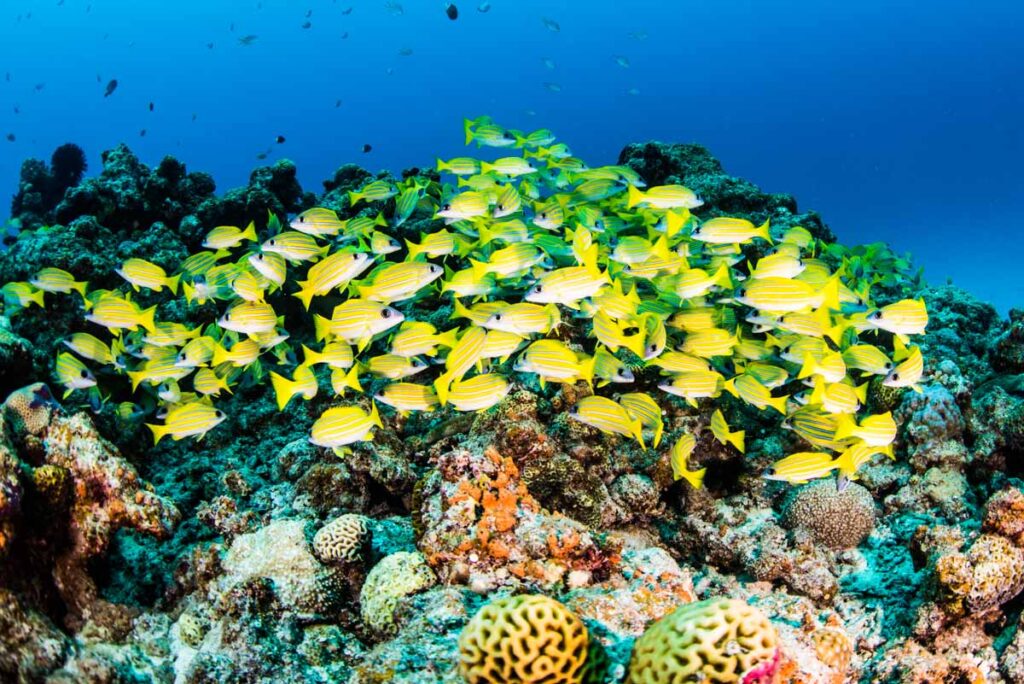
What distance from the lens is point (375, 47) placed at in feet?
544

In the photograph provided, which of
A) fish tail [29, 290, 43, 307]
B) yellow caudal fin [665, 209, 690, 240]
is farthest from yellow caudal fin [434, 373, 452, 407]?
fish tail [29, 290, 43, 307]

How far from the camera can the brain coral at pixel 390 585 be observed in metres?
3.99

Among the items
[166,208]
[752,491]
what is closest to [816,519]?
[752,491]

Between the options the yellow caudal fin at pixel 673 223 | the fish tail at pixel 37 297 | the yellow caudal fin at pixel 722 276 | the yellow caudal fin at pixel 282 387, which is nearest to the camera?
the yellow caudal fin at pixel 282 387

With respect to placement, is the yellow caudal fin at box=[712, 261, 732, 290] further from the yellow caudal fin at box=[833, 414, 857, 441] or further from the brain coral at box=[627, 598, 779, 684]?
the brain coral at box=[627, 598, 779, 684]

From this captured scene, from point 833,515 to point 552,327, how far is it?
3.01 meters

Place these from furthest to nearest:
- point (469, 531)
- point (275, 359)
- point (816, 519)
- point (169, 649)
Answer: point (275, 359), point (816, 519), point (169, 649), point (469, 531)

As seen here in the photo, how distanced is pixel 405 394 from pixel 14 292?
588 cm

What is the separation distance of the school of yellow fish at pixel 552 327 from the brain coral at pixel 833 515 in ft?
1.18

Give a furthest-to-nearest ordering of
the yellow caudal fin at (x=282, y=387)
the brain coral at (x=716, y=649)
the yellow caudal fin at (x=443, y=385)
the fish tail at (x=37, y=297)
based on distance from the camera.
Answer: the fish tail at (x=37, y=297), the yellow caudal fin at (x=282, y=387), the yellow caudal fin at (x=443, y=385), the brain coral at (x=716, y=649)

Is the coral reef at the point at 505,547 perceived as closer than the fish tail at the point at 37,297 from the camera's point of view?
Yes

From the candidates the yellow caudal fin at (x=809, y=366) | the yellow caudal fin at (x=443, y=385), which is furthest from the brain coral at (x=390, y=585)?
the yellow caudal fin at (x=809, y=366)

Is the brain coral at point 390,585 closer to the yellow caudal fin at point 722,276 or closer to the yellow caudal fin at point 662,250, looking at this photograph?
the yellow caudal fin at point 722,276

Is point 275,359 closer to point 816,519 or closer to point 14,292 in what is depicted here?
point 14,292
